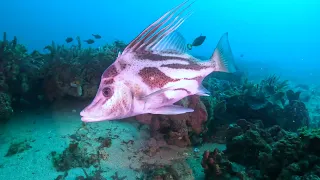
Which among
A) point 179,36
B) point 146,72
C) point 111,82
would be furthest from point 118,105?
point 179,36

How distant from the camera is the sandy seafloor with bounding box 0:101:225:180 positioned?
4.10m

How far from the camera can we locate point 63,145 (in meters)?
4.67

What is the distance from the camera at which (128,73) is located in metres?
2.40

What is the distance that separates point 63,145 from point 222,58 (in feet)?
11.3

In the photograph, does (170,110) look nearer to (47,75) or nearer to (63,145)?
(63,145)

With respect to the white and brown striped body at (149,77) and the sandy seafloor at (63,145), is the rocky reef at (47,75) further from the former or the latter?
the white and brown striped body at (149,77)

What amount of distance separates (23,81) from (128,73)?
4.48m

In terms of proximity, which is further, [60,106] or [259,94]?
[259,94]

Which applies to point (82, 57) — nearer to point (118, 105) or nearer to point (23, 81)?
point (23, 81)

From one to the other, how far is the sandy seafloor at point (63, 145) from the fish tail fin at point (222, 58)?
7.04ft

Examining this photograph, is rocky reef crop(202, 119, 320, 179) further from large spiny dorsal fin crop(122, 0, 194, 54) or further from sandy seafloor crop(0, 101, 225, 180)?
large spiny dorsal fin crop(122, 0, 194, 54)

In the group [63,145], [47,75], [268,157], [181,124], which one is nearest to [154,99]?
[268,157]

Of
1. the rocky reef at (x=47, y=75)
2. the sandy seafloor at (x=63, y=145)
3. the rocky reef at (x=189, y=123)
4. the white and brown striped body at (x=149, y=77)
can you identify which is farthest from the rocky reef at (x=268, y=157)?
the rocky reef at (x=47, y=75)

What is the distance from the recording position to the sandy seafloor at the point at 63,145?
4.10 meters
